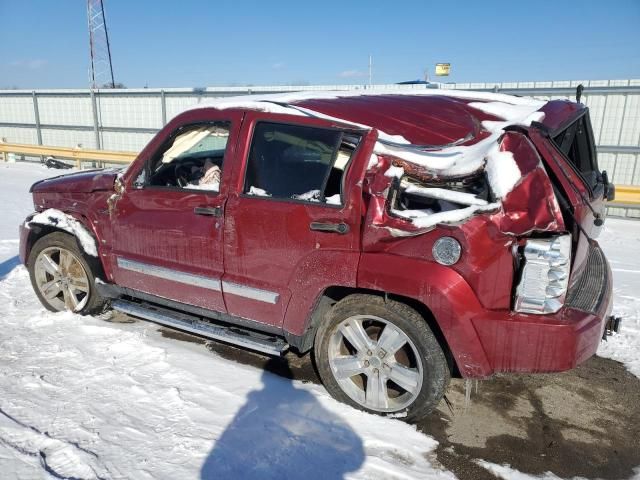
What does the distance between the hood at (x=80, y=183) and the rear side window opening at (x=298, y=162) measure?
1.38m

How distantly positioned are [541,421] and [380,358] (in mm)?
1119

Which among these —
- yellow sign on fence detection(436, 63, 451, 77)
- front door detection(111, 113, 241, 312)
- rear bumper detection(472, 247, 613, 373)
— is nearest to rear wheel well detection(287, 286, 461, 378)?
rear bumper detection(472, 247, 613, 373)

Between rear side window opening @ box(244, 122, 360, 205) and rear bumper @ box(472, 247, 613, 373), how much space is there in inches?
44.8

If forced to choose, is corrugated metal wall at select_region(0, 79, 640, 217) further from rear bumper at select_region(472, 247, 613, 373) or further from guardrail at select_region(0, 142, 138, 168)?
rear bumper at select_region(472, 247, 613, 373)

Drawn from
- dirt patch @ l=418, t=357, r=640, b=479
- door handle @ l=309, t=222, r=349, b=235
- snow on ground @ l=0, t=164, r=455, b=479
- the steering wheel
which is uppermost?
the steering wheel

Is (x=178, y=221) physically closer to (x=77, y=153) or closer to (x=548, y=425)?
(x=548, y=425)

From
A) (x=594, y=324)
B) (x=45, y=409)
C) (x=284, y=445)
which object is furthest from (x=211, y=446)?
(x=594, y=324)

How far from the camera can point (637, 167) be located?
973 cm

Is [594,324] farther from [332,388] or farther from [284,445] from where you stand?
[284,445]

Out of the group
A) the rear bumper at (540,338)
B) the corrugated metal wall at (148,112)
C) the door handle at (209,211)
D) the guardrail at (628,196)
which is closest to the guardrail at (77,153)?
the corrugated metal wall at (148,112)

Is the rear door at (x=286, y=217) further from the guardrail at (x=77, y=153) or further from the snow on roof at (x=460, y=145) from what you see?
the guardrail at (x=77, y=153)

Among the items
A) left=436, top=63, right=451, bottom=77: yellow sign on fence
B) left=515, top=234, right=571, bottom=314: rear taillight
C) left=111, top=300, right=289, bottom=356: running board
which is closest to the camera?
left=515, top=234, right=571, bottom=314: rear taillight

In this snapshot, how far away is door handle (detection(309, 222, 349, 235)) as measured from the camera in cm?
288

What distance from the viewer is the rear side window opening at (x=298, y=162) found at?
3.06 m
